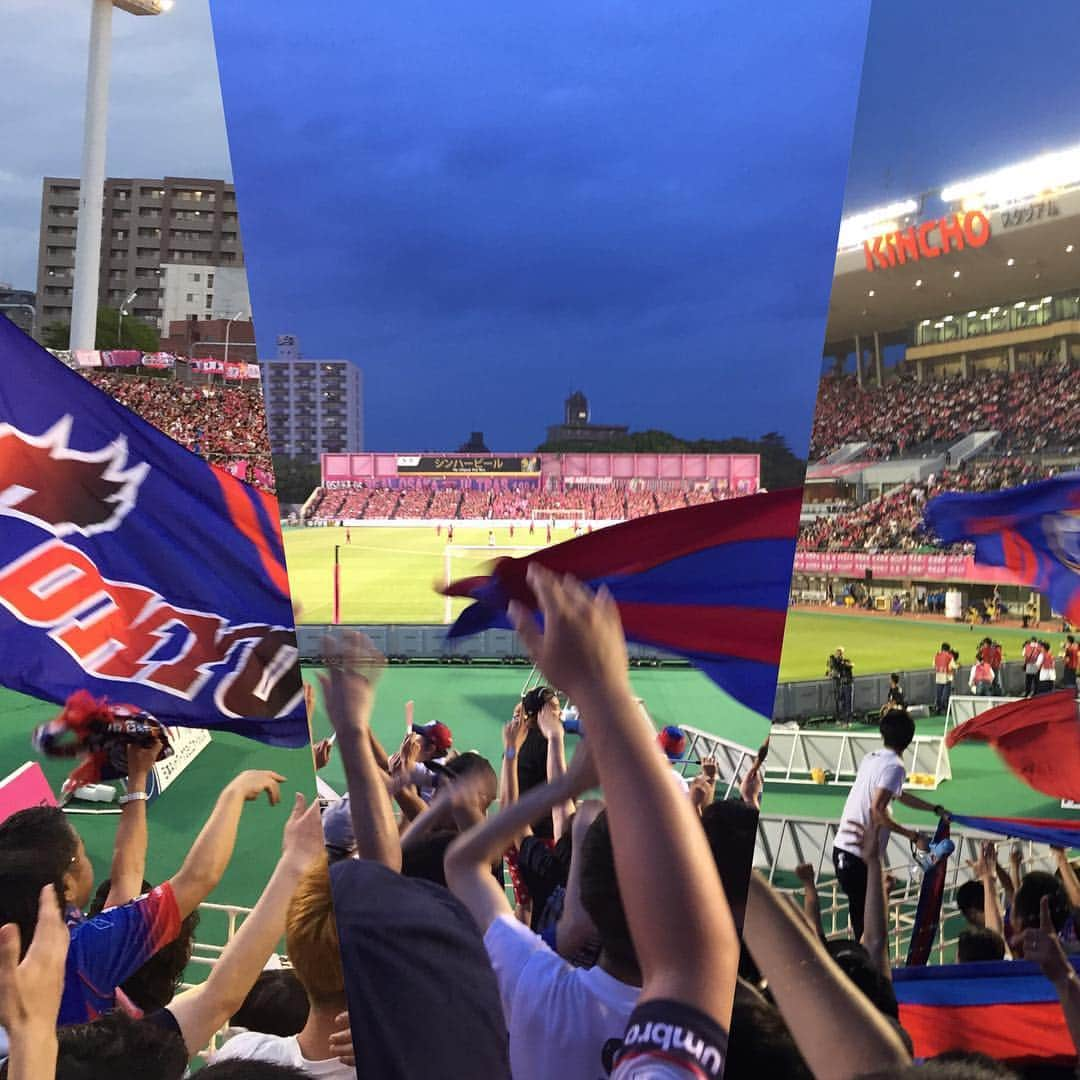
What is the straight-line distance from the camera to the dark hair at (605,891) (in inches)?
33.9

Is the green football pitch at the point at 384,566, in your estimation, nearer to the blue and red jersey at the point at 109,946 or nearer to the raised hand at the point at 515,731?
the raised hand at the point at 515,731

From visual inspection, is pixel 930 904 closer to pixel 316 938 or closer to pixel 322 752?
pixel 316 938

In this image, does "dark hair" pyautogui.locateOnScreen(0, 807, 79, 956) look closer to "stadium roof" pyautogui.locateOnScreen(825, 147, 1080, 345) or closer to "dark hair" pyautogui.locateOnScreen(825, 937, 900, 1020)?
"dark hair" pyautogui.locateOnScreen(825, 937, 900, 1020)

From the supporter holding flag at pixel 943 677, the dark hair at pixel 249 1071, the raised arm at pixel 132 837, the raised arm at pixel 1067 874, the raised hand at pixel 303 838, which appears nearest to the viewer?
the raised hand at pixel 303 838

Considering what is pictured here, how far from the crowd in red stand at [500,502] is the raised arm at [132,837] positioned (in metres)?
1.26

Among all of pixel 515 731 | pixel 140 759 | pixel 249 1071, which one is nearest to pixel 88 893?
pixel 140 759

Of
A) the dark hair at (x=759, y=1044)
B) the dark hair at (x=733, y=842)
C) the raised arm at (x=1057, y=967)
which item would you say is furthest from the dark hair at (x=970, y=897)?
the dark hair at (x=733, y=842)

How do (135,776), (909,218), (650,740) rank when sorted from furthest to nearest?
(135,776)
(909,218)
(650,740)

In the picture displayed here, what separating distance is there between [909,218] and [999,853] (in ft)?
3.87

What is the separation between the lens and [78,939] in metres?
1.50

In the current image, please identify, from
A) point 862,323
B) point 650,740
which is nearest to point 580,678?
point 650,740

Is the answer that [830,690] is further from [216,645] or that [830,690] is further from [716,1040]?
[216,645]

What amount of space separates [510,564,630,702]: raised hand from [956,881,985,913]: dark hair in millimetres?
1164

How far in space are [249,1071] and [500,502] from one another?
2.95 ft
